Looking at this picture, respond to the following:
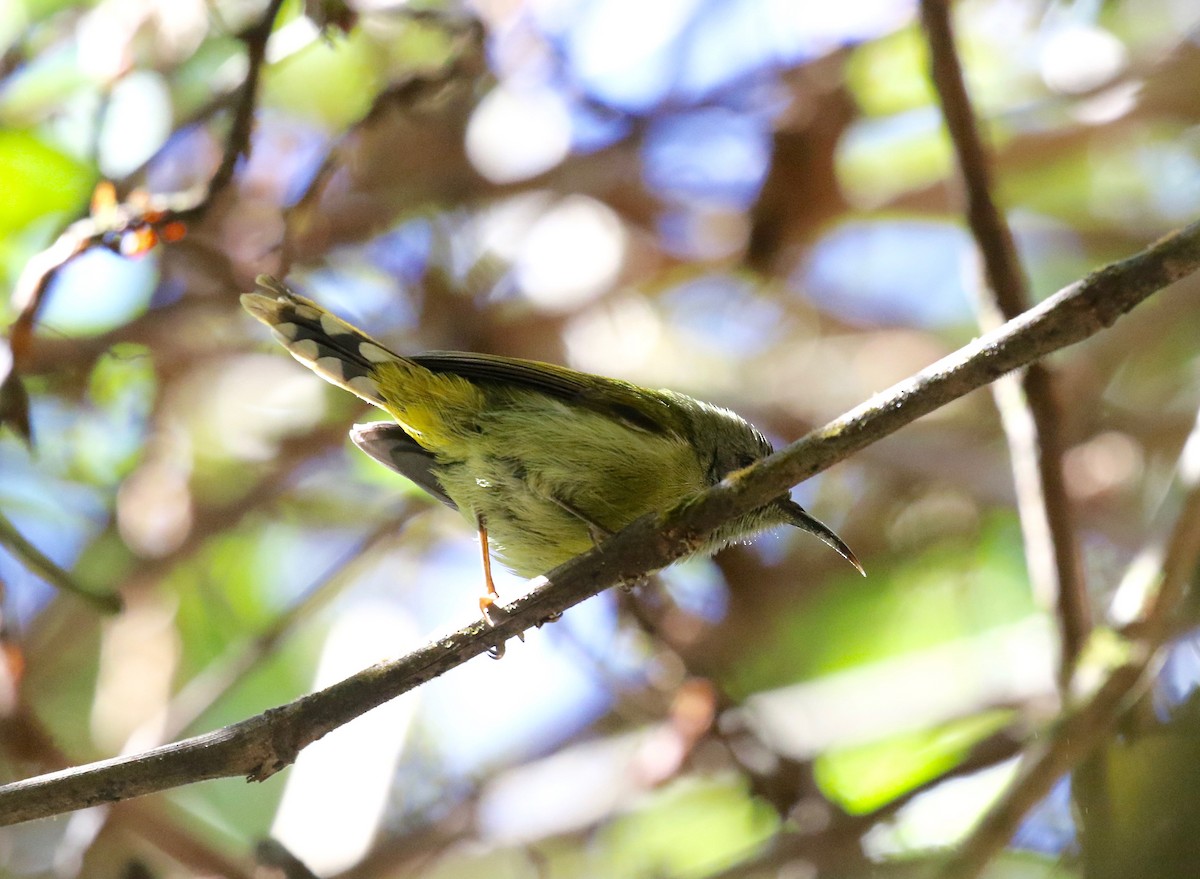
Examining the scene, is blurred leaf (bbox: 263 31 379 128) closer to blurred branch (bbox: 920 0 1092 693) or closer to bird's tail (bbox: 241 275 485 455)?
bird's tail (bbox: 241 275 485 455)

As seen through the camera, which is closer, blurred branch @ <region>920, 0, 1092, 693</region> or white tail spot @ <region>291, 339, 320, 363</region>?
blurred branch @ <region>920, 0, 1092, 693</region>

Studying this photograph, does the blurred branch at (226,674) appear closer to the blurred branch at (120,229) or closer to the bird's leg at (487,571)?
the bird's leg at (487,571)

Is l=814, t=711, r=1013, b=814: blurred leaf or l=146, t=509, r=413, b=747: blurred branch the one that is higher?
l=146, t=509, r=413, b=747: blurred branch

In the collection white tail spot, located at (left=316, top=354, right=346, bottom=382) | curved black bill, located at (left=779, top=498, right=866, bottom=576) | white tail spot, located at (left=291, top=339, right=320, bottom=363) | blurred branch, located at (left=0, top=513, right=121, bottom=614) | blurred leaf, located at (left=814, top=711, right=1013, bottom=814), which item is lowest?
blurred leaf, located at (left=814, top=711, right=1013, bottom=814)

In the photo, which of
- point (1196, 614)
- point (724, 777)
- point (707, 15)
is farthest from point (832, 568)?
point (1196, 614)

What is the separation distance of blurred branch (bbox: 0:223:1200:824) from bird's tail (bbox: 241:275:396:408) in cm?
132

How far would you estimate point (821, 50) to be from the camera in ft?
17.7

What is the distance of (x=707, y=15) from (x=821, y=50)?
592 millimetres

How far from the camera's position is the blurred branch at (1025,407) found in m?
3.21

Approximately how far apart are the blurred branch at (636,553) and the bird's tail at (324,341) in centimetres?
132

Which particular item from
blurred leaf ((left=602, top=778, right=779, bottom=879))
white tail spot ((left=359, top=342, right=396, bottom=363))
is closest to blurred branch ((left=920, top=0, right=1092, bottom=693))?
blurred leaf ((left=602, top=778, right=779, bottom=879))

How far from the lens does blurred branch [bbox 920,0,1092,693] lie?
3211mm

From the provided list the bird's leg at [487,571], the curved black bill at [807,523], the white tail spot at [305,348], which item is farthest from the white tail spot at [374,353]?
the curved black bill at [807,523]

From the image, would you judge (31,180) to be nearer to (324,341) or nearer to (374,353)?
(324,341)
